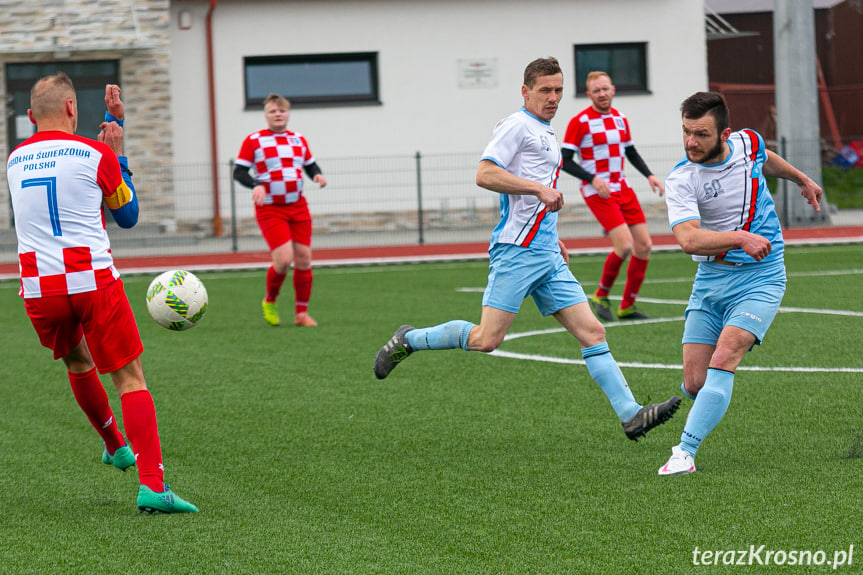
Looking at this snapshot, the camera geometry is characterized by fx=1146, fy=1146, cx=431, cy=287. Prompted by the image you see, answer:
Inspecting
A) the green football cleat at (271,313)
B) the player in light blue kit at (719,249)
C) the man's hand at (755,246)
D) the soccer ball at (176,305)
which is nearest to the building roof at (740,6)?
the green football cleat at (271,313)

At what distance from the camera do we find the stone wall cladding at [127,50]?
2127cm

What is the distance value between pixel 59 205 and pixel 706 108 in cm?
288

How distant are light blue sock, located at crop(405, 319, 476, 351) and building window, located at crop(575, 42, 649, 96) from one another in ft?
58.8

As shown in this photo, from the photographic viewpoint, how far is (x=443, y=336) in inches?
249

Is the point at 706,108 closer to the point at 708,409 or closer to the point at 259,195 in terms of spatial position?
the point at 708,409

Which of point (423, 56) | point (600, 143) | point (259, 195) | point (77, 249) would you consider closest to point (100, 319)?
point (77, 249)

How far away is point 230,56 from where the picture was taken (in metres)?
22.5

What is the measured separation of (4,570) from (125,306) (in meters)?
1.24

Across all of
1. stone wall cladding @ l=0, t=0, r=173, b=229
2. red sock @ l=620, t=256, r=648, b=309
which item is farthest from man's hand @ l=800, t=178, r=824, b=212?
stone wall cladding @ l=0, t=0, r=173, b=229

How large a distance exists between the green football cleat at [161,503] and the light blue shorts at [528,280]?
6.35 feet

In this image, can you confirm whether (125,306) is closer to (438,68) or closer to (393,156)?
(393,156)

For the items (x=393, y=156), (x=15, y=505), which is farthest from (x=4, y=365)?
(x=393, y=156)

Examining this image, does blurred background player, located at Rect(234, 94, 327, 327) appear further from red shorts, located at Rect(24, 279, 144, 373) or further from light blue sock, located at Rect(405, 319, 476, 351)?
red shorts, located at Rect(24, 279, 144, 373)

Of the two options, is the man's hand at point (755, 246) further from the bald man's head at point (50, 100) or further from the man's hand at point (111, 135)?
the bald man's head at point (50, 100)
